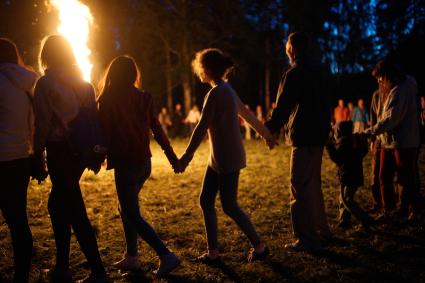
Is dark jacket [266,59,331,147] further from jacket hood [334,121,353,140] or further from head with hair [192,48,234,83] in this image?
jacket hood [334,121,353,140]

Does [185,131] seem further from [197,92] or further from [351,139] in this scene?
[351,139]

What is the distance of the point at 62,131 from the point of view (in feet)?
13.2

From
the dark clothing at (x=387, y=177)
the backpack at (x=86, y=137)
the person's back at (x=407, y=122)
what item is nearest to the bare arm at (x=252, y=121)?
the backpack at (x=86, y=137)

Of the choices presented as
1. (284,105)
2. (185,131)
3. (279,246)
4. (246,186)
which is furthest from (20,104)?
(185,131)

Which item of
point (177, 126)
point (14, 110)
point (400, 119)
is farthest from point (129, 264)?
point (177, 126)

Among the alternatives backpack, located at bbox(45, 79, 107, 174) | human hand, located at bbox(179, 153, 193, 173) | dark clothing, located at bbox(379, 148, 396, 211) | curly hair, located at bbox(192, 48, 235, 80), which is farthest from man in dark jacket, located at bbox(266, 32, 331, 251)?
backpack, located at bbox(45, 79, 107, 174)

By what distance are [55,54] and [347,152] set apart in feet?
12.0

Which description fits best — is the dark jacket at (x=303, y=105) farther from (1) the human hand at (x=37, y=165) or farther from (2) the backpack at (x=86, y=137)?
(1) the human hand at (x=37, y=165)

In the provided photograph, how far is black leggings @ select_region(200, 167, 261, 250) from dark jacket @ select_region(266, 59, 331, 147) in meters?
0.82

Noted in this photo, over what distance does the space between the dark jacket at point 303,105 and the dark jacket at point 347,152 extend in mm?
876

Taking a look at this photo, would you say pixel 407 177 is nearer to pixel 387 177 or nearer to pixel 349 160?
pixel 387 177

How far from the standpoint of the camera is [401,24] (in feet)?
127

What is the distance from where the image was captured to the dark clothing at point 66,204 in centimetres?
406

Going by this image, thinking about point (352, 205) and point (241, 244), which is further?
point (352, 205)
